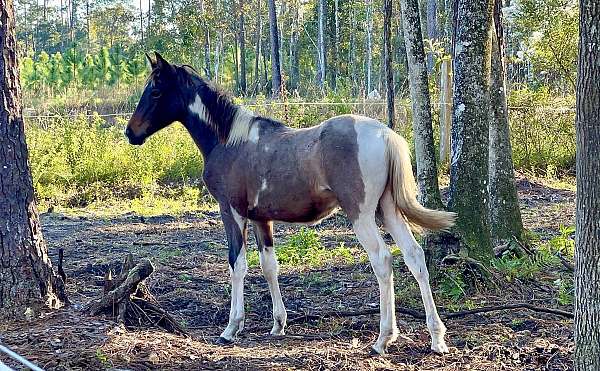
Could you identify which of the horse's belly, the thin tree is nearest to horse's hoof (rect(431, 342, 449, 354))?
the horse's belly

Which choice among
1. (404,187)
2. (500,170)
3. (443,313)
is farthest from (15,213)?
(500,170)

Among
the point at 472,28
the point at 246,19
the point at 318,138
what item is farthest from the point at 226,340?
the point at 246,19

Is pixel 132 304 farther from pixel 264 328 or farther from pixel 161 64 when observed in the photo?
pixel 161 64

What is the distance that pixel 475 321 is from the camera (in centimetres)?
609

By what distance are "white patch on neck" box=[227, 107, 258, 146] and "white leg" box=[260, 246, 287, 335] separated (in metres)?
0.98

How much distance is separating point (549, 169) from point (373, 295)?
412 inches

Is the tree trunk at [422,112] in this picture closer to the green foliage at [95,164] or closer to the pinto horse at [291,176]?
the pinto horse at [291,176]

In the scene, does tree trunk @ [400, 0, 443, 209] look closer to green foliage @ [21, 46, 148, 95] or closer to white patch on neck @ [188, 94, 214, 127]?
white patch on neck @ [188, 94, 214, 127]

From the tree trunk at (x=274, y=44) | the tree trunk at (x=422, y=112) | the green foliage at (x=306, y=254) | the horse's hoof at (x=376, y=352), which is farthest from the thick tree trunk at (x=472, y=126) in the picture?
the tree trunk at (x=274, y=44)

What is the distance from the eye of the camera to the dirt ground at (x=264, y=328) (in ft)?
16.0

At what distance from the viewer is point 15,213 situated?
5.41 m

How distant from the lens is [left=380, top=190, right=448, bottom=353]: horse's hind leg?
17.7ft

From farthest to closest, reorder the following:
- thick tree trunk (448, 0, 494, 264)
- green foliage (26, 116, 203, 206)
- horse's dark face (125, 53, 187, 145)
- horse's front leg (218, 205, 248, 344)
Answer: green foliage (26, 116, 203, 206)
thick tree trunk (448, 0, 494, 264)
horse's dark face (125, 53, 187, 145)
horse's front leg (218, 205, 248, 344)

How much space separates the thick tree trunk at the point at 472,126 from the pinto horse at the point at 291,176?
1.46 metres
